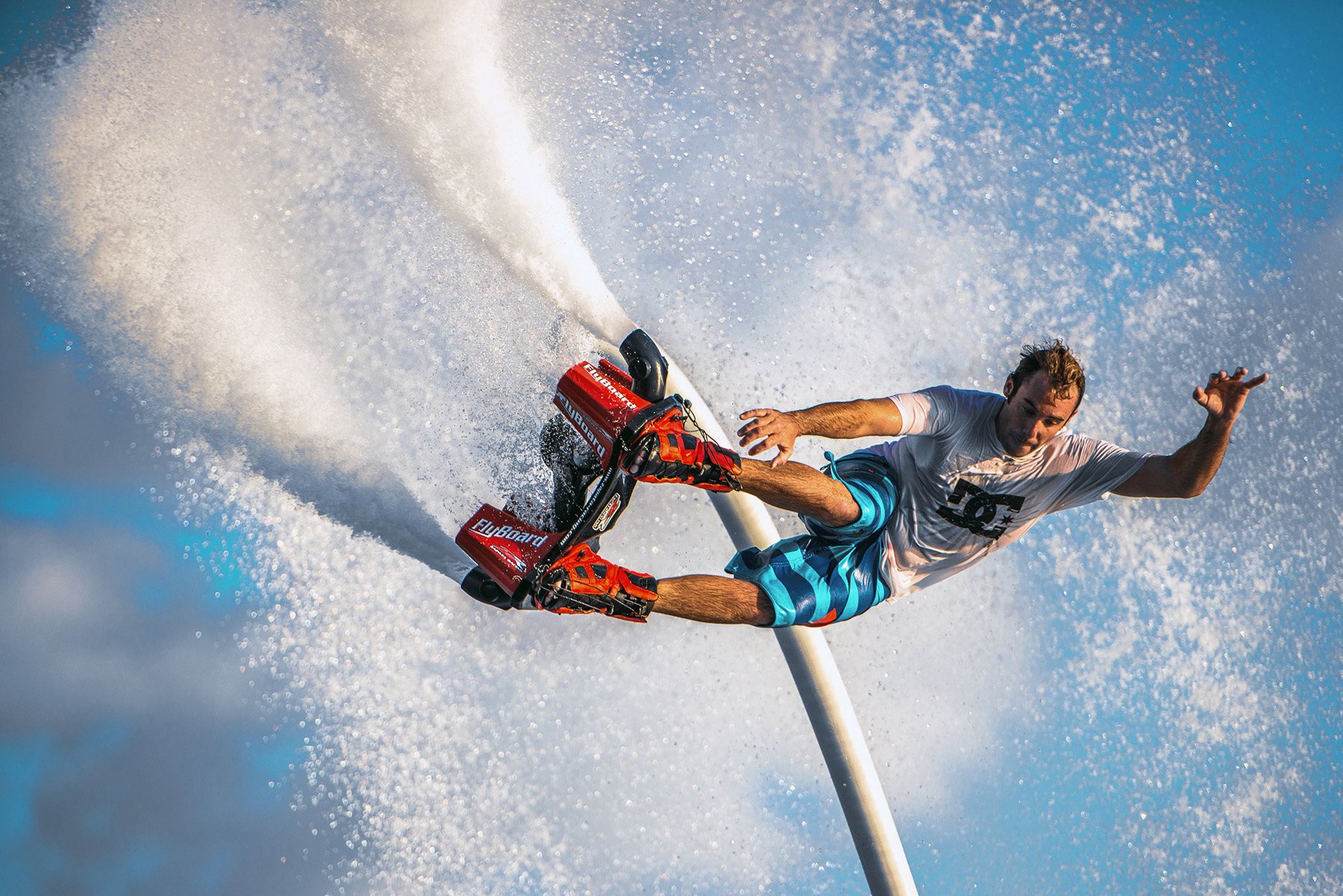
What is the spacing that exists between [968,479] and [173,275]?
3.09 meters

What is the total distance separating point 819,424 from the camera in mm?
2379

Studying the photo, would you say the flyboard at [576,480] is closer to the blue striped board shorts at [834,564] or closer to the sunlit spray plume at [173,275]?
the blue striped board shorts at [834,564]

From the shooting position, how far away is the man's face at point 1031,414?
2523mm

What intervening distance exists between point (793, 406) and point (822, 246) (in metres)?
0.89

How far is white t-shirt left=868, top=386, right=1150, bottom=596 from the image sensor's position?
8.83 feet

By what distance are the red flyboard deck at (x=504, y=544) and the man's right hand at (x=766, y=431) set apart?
28.5 inches

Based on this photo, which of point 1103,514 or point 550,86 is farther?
point 1103,514

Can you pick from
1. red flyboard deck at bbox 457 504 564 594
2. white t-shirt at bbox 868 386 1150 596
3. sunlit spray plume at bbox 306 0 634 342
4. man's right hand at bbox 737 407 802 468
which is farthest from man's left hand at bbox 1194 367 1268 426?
sunlit spray plume at bbox 306 0 634 342

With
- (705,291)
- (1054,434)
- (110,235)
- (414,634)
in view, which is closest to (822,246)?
(705,291)

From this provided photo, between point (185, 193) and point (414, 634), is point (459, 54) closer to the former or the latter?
point (185, 193)

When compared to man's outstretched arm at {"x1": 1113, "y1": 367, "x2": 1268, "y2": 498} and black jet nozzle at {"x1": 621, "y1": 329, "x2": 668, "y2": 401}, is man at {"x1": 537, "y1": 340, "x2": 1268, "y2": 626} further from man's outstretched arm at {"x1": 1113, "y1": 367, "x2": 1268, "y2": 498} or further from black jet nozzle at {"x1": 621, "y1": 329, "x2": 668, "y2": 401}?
black jet nozzle at {"x1": 621, "y1": 329, "x2": 668, "y2": 401}

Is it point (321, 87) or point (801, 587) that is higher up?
point (321, 87)

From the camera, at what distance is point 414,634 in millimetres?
4098

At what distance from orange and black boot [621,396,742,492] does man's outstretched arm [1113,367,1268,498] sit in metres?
1.30
